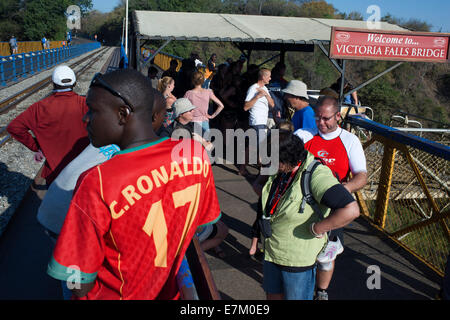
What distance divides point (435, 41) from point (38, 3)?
70.4 meters

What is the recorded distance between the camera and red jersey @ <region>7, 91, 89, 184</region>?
139 inches

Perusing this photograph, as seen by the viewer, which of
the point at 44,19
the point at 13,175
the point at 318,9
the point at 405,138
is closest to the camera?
the point at 405,138

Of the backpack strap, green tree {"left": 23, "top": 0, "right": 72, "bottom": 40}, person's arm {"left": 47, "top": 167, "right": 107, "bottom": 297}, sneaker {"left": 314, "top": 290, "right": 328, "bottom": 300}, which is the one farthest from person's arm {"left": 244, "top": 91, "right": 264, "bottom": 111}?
green tree {"left": 23, "top": 0, "right": 72, "bottom": 40}

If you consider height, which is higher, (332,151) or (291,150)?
(291,150)

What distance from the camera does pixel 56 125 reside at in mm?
3594

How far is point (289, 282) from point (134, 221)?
1610 millimetres

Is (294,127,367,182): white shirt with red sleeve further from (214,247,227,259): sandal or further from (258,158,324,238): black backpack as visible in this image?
(214,247,227,259): sandal

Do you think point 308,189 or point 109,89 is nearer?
point 109,89

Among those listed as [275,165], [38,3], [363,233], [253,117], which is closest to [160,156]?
[275,165]

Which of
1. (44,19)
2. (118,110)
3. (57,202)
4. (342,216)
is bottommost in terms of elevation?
(342,216)

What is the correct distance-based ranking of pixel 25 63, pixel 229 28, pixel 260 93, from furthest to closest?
pixel 25 63 → pixel 229 28 → pixel 260 93

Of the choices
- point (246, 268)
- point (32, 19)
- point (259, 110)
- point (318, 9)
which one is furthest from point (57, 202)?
point (318, 9)

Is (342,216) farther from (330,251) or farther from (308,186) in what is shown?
(330,251)

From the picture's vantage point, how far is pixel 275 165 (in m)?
2.74
